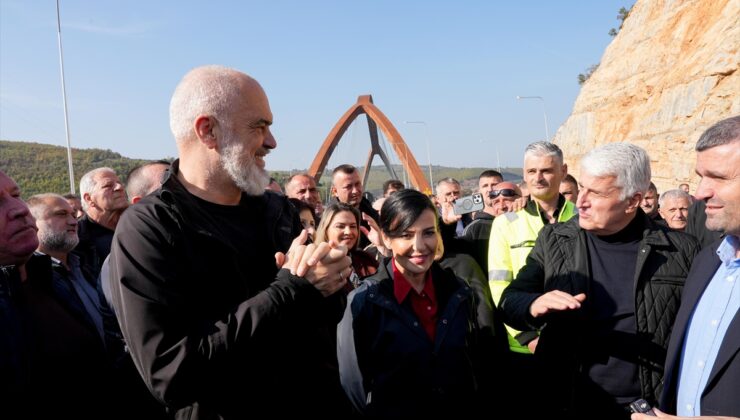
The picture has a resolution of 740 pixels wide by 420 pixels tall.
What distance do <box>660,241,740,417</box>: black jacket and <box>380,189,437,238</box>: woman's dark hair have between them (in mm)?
1352

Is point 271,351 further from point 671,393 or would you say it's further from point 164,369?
point 671,393

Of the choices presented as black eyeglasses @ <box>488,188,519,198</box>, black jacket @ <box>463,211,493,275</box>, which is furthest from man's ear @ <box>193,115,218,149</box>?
black eyeglasses @ <box>488,188,519,198</box>

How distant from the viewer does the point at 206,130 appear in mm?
1884

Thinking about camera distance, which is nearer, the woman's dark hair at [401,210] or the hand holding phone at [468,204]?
the woman's dark hair at [401,210]

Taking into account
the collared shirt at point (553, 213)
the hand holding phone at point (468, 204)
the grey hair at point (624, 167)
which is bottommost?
the collared shirt at point (553, 213)

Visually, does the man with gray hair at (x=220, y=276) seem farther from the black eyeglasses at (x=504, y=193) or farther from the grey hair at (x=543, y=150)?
the black eyeglasses at (x=504, y=193)

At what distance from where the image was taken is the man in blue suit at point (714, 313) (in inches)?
80.5

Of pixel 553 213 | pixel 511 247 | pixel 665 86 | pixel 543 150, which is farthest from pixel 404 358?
pixel 665 86

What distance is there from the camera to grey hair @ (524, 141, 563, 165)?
4051 millimetres

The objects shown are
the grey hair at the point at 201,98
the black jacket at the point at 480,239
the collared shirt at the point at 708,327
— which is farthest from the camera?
the black jacket at the point at 480,239

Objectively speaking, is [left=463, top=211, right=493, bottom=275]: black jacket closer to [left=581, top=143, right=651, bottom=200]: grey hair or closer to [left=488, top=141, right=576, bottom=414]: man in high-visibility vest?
[left=488, top=141, right=576, bottom=414]: man in high-visibility vest

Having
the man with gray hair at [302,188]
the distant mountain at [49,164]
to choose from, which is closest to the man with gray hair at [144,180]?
the man with gray hair at [302,188]

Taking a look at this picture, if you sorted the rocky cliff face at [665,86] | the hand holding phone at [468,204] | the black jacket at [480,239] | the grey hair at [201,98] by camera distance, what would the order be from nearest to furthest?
1. the grey hair at [201,98]
2. the black jacket at [480,239]
3. the hand holding phone at [468,204]
4. the rocky cliff face at [665,86]

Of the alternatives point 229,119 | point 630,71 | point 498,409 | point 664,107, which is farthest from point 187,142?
point 630,71
